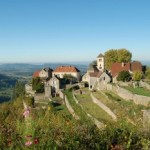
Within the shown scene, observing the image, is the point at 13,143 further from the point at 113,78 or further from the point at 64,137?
the point at 113,78

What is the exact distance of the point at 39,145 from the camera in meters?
6.38

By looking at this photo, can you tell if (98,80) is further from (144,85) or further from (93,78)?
(144,85)

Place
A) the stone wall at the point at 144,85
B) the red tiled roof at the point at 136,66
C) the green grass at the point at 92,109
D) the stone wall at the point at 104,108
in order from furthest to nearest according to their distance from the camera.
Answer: the red tiled roof at the point at 136,66 → the stone wall at the point at 144,85 → the green grass at the point at 92,109 → the stone wall at the point at 104,108

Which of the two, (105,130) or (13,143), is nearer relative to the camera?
(13,143)

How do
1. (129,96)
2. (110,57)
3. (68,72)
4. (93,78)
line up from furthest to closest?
(68,72)
(110,57)
(93,78)
(129,96)

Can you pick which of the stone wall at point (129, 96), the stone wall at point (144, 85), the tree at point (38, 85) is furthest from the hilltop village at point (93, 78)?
the stone wall at point (144, 85)

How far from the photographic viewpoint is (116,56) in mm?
72500

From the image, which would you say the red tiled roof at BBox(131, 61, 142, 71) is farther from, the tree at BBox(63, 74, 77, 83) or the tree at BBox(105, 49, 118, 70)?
the tree at BBox(63, 74, 77, 83)

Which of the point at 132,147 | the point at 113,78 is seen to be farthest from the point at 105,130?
the point at 113,78

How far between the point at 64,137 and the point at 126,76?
155 feet

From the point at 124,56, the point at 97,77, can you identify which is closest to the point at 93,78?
the point at 97,77

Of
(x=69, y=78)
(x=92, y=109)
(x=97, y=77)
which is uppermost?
(x=97, y=77)

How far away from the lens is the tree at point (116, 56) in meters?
71.6

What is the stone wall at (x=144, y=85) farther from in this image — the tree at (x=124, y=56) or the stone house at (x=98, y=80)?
the tree at (x=124, y=56)
